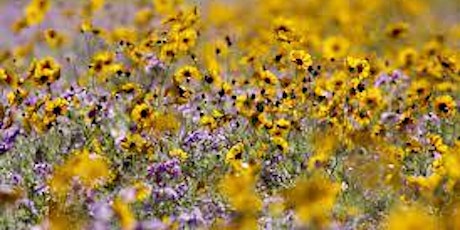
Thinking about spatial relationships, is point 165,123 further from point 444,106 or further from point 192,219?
point 444,106

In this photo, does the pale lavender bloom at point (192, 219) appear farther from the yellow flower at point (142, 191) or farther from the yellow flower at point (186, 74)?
the yellow flower at point (186, 74)

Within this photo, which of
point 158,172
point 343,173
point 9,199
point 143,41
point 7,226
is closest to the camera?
point 9,199

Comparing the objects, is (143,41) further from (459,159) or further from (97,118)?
(459,159)

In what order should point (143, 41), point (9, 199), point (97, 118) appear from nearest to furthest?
point (9, 199), point (97, 118), point (143, 41)

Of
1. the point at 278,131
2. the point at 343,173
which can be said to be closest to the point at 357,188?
the point at 343,173

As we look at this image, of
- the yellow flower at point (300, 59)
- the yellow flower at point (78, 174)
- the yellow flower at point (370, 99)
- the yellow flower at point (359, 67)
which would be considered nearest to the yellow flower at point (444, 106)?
the yellow flower at point (370, 99)

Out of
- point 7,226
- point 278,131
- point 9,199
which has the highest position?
point 278,131

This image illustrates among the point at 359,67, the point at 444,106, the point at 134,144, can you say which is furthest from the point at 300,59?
the point at 134,144

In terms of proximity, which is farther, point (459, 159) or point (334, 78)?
point (334, 78)
